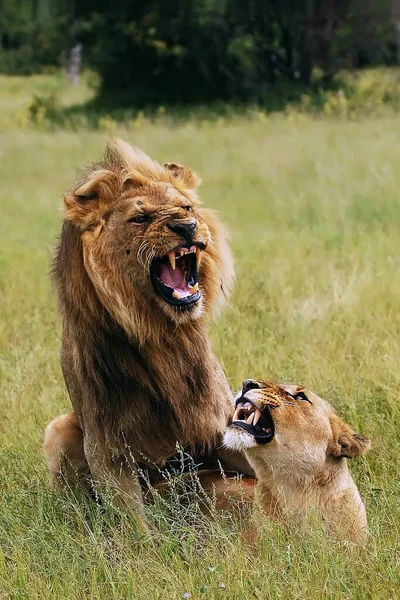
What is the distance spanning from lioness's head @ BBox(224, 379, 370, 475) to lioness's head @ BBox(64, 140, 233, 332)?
0.47 metres

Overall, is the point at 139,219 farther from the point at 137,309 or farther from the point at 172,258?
the point at 137,309

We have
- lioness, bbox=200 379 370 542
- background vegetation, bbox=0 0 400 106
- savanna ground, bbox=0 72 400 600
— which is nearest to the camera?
savanna ground, bbox=0 72 400 600

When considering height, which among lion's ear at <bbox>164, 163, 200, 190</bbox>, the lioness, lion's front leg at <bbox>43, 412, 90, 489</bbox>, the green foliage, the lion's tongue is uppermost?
lion's ear at <bbox>164, 163, 200, 190</bbox>

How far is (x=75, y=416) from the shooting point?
14.3 ft

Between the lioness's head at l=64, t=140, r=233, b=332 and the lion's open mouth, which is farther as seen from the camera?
the lioness's head at l=64, t=140, r=233, b=332

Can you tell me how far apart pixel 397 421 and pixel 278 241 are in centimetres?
472

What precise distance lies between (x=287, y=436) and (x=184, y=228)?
865mm

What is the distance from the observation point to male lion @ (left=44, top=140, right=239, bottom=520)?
3836 mm

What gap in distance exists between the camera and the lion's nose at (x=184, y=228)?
148 inches

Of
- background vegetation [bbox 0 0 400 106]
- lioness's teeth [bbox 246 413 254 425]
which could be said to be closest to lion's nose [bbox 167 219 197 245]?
lioness's teeth [bbox 246 413 254 425]

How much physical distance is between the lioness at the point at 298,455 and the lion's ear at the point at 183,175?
97 cm

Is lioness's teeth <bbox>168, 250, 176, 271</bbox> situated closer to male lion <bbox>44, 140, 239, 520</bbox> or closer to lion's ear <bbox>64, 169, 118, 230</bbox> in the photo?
male lion <bbox>44, 140, 239, 520</bbox>

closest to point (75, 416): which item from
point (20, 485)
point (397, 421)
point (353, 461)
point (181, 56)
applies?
point (20, 485)

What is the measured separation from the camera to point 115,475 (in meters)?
3.98
